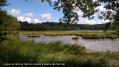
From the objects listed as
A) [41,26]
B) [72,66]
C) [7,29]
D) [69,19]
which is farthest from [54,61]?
[41,26]

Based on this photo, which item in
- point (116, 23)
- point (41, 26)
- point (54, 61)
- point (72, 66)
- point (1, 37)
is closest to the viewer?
point (116, 23)

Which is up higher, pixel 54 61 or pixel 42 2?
pixel 42 2

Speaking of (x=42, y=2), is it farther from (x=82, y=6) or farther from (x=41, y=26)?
(x=41, y=26)

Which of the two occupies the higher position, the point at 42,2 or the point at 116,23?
the point at 42,2

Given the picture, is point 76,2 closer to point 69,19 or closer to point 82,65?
point 69,19

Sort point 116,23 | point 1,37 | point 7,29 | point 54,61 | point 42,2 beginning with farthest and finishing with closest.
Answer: point 7,29, point 1,37, point 42,2, point 54,61, point 116,23

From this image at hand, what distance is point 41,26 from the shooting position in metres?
66.1

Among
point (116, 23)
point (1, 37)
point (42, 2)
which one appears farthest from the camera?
point (1, 37)

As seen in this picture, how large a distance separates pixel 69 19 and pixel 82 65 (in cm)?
162

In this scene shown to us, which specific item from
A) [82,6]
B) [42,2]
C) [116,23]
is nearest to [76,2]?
[82,6]

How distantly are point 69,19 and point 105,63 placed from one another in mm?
2019

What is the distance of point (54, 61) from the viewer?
5172 millimetres

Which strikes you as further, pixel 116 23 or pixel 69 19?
pixel 69 19

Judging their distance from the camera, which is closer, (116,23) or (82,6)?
(116,23)
